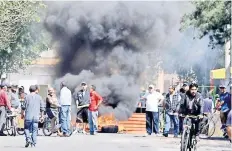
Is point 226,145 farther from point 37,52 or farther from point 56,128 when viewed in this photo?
point 37,52

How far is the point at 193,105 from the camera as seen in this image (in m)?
16.8

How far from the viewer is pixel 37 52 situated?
46188 millimetres

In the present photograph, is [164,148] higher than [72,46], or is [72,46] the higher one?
[72,46]

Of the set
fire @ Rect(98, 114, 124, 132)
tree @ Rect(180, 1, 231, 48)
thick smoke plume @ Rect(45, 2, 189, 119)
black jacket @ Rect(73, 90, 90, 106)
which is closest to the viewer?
black jacket @ Rect(73, 90, 90, 106)

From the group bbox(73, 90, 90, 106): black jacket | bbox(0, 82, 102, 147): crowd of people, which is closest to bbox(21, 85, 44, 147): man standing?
bbox(0, 82, 102, 147): crowd of people

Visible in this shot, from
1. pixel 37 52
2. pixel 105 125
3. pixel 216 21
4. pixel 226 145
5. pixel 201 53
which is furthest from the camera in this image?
pixel 201 53

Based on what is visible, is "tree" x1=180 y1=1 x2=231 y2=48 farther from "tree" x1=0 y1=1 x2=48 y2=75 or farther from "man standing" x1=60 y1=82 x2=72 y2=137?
"man standing" x1=60 y1=82 x2=72 y2=137

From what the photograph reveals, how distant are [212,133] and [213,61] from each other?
183 feet

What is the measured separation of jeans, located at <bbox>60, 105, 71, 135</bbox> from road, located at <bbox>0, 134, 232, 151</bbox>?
0.77 m

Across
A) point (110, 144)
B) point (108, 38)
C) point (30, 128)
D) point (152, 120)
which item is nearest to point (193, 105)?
point (110, 144)

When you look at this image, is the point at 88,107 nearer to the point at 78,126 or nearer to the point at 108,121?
the point at 78,126

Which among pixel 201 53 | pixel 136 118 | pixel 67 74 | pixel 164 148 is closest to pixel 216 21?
pixel 136 118

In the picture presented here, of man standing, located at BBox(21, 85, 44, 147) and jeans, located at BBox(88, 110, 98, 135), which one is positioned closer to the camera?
man standing, located at BBox(21, 85, 44, 147)

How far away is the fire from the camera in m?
28.5
